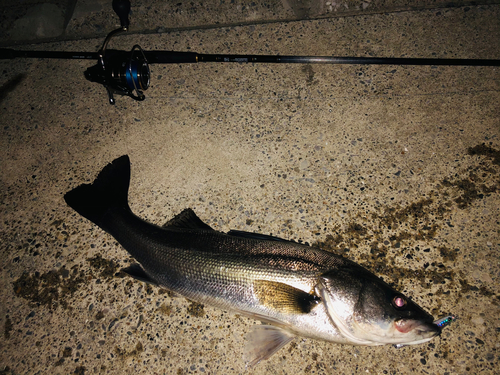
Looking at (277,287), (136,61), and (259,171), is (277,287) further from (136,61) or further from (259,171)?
(136,61)

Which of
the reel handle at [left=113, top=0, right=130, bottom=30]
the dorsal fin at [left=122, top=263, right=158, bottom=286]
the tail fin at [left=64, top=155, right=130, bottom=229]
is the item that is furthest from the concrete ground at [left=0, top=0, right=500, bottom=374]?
the reel handle at [left=113, top=0, right=130, bottom=30]

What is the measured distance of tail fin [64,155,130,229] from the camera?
2.35m

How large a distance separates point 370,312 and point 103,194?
7.66ft

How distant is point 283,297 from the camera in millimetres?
1834

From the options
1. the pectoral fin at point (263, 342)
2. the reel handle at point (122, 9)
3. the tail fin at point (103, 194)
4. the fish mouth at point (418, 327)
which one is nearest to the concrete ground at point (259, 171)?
the pectoral fin at point (263, 342)

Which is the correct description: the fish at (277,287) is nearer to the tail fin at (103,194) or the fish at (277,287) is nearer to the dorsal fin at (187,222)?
the dorsal fin at (187,222)

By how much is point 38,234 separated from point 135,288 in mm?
1182

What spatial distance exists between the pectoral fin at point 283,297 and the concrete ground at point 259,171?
524mm

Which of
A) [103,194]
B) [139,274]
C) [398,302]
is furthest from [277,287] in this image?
[103,194]

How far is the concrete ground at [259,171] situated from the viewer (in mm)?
2217

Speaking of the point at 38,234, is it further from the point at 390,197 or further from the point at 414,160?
the point at 414,160

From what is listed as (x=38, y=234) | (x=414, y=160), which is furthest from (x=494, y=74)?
(x=38, y=234)

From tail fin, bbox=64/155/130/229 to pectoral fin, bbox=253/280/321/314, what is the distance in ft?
4.55

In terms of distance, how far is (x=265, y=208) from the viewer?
2.58 metres
